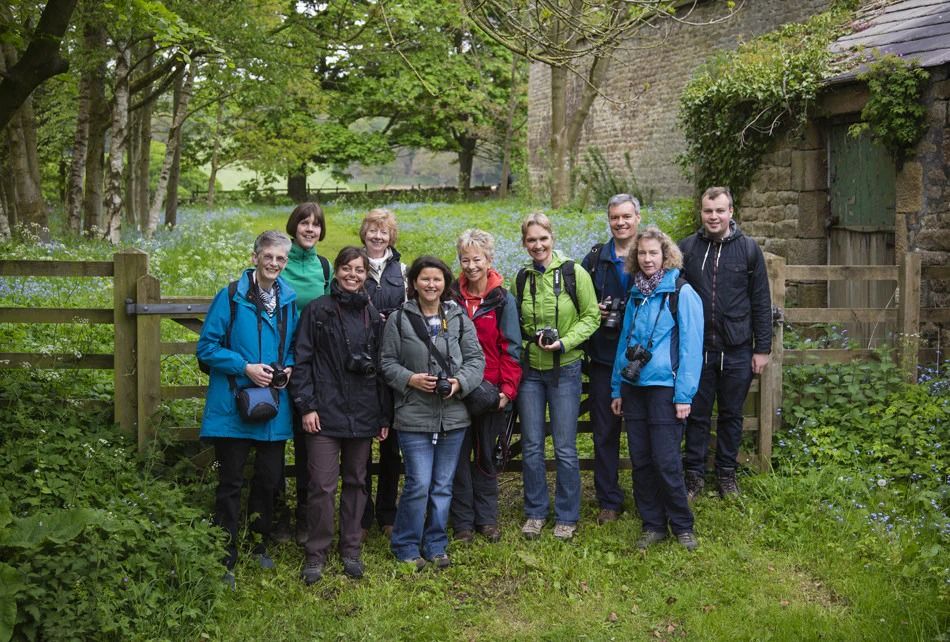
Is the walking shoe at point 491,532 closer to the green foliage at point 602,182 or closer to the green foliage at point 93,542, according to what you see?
the green foliage at point 93,542

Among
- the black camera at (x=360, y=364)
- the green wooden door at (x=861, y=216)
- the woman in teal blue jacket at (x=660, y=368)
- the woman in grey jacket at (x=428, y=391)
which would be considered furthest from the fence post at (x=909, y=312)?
Answer: the black camera at (x=360, y=364)

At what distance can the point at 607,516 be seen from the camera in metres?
5.86

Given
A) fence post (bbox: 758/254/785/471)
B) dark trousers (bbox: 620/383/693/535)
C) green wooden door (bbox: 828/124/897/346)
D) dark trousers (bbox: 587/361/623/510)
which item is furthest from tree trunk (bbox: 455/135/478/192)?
dark trousers (bbox: 620/383/693/535)

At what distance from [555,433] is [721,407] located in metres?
1.21

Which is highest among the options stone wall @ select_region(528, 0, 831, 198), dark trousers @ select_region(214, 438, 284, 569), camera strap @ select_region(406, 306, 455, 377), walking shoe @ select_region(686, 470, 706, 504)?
stone wall @ select_region(528, 0, 831, 198)

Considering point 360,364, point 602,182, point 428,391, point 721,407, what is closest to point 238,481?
point 360,364

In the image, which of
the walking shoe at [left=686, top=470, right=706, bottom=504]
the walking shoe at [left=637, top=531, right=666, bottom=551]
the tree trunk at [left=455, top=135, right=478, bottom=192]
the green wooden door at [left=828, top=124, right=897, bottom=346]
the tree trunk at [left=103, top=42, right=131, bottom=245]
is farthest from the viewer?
the tree trunk at [left=455, top=135, right=478, bottom=192]

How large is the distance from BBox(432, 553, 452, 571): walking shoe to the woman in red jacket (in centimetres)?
29

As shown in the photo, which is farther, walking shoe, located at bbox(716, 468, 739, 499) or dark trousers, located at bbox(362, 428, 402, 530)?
walking shoe, located at bbox(716, 468, 739, 499)

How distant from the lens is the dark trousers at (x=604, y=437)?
5.78m

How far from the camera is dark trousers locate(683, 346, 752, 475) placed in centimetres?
594

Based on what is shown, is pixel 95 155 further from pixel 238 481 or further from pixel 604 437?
pixel 604 437

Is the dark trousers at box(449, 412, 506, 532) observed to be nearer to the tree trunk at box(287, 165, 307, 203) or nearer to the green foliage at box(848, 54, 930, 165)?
the green foliage at box(848, 54, 930, 165)

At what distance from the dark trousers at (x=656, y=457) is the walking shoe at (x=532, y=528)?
62 centimetres
